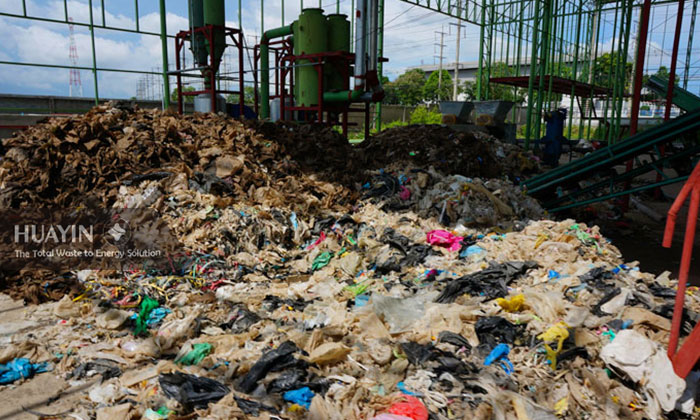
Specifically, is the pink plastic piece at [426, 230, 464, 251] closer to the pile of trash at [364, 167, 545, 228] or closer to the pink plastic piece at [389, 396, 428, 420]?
the pile of trash at [364, 167, 545, 228]

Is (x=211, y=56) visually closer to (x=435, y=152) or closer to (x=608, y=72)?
(x=435, y=152)

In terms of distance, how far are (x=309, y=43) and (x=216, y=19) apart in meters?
2.46

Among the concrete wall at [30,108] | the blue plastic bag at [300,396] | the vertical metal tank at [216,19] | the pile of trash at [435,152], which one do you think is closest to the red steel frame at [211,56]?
the vertical metal tank at [216,19]

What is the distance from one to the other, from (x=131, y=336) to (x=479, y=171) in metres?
7.21

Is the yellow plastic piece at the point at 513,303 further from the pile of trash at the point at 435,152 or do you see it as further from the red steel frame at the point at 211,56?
the red steel frame at the point at 211,56

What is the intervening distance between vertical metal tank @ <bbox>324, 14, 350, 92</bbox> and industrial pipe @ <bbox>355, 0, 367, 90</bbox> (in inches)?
29.0

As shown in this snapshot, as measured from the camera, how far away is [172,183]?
6.14 m

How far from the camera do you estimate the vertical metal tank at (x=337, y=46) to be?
404 inches

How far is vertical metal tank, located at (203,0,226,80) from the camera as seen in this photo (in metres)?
10.7

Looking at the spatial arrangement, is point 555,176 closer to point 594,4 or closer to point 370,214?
point 370,214

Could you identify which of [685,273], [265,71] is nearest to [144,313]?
[685,273]

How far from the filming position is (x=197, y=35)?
1084cm

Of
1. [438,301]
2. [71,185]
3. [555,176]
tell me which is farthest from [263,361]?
[555,176]

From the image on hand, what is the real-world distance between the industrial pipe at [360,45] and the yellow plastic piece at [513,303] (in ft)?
22.1
